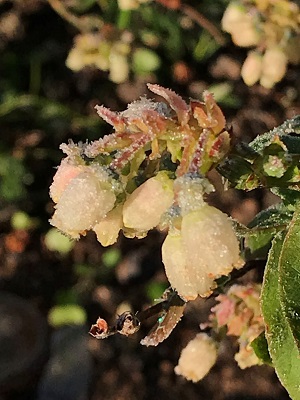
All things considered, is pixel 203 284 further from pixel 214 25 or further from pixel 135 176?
pixel 214 25

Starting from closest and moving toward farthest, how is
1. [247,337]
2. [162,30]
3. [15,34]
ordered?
[247,337], [162,30], [15,34]

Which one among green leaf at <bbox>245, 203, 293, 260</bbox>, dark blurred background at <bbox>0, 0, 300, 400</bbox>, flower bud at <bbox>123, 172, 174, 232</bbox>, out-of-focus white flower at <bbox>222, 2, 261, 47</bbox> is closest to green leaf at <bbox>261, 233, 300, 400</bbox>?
green leaf at <bbox>245, 203, 293, 260</bbox>

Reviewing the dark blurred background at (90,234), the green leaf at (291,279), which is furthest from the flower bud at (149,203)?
the dark blurred background at (90,234)

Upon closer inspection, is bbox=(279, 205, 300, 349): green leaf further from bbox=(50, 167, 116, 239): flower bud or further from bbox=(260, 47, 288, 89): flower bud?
bbox=(260, 47, 288, 89): flower bud

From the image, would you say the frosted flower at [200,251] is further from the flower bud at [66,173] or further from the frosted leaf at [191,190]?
the flower bud at [66,173]

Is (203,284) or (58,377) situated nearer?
(203,284)

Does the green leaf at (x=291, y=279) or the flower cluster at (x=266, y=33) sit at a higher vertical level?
the green leaf at (x=291, y=279)

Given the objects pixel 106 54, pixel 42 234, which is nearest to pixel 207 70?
pixel 106 54

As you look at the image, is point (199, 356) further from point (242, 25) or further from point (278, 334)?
point (242, 25)
